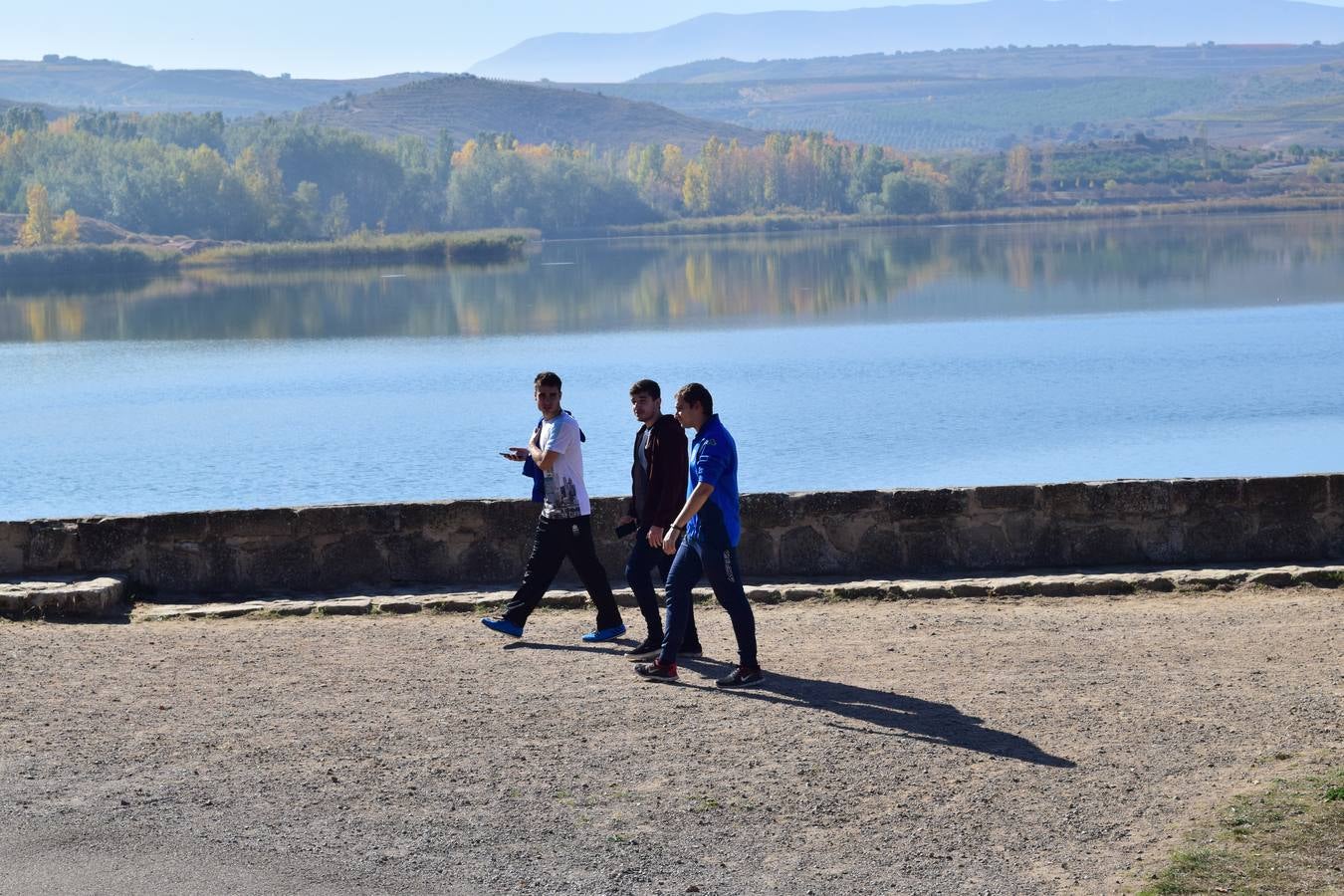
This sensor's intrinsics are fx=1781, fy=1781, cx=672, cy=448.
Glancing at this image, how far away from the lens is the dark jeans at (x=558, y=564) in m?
9.91

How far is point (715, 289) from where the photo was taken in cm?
8569

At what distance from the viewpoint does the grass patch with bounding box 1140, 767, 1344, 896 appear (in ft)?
19.5

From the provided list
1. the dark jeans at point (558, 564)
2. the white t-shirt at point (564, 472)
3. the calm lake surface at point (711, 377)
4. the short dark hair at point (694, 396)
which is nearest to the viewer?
the short dark hair at point (694, 396)

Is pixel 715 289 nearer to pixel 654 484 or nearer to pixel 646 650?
pixel 646 650

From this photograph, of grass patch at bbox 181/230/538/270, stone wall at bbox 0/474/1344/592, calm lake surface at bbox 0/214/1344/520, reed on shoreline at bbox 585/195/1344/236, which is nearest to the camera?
stone wall at bbox 0/474/1344/592

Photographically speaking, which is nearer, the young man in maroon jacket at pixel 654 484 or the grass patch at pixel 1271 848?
the grass patch at pixel 1271 848

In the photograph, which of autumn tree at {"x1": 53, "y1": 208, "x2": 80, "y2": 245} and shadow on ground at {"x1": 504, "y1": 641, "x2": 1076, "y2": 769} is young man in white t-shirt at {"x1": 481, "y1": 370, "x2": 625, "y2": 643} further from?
autumn tree at {"x1": 53, "y1": 208, "x2": 80, "y2": 245}

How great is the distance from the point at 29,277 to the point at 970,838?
12625 cm

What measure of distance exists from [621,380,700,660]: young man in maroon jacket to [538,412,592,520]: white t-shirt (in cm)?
44

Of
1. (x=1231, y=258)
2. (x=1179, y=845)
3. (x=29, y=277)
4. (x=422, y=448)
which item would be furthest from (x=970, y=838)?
(x=29, y=277)

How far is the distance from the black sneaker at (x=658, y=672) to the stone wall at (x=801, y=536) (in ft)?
9.40

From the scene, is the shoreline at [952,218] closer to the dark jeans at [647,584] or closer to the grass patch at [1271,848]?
the dark jeans at [647,584]

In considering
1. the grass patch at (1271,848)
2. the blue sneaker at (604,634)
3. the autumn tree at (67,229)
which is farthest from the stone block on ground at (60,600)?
the autumn tree at (67,229)

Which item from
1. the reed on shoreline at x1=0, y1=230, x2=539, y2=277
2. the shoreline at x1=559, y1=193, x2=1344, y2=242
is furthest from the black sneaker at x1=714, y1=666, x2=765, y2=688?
the shoreline at x1=559, y1=193, x2=1344, y2=242
